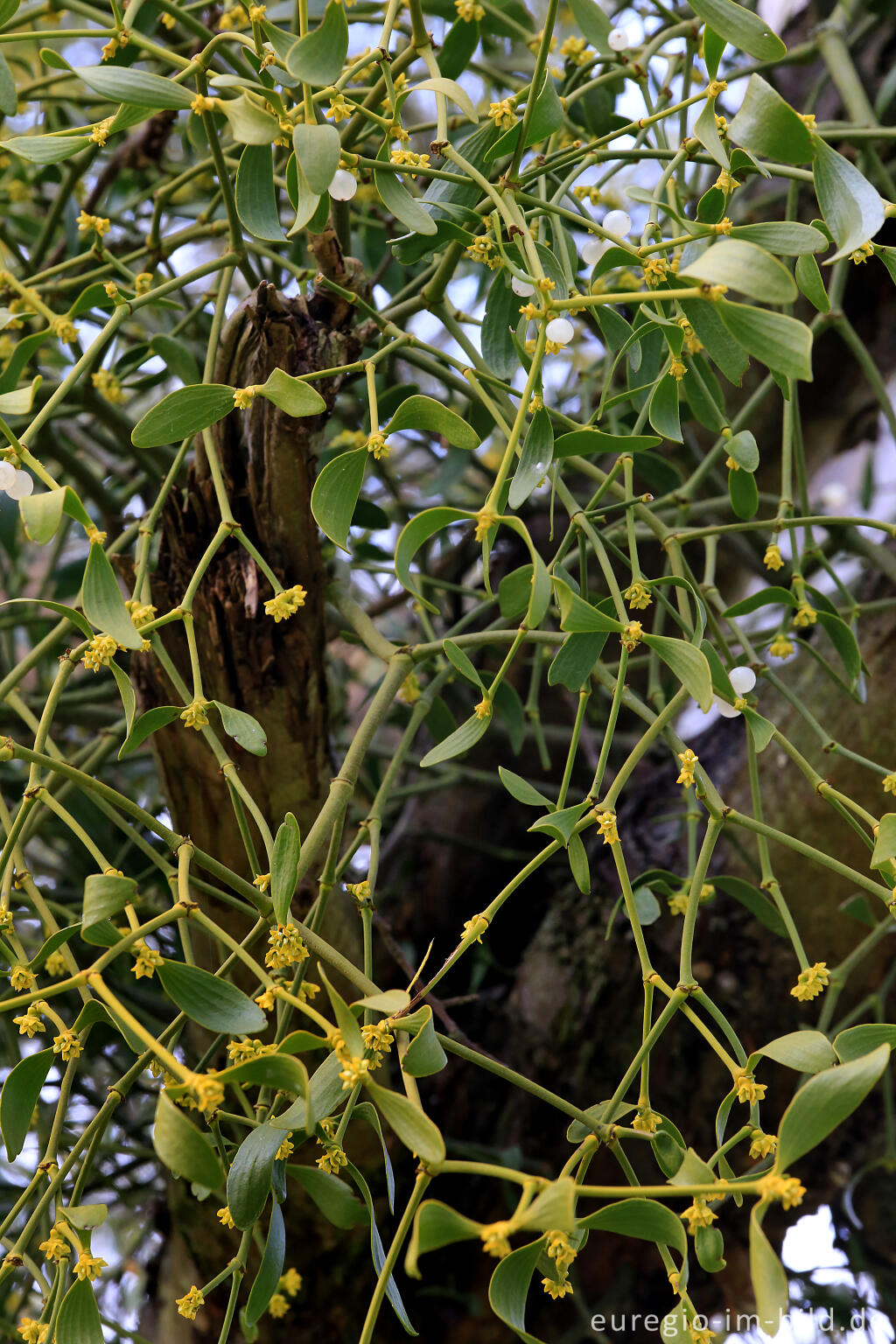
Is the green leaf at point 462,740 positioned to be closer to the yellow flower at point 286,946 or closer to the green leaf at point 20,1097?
the yellow flower at point 286,946

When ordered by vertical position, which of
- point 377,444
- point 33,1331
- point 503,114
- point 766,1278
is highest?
point 503,114

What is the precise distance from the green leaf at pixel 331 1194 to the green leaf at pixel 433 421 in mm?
287

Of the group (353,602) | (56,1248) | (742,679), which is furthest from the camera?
(353,602)

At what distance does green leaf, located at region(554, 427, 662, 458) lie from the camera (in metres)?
0.43

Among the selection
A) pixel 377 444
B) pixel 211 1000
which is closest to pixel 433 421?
pixel 377 444

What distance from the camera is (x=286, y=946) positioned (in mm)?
419

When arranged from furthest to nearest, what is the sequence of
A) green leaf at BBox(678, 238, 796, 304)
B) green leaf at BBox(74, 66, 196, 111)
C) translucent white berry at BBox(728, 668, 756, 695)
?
translucent white berry at BBox(728, 668, 756, 695)
green leaf at BBox(74, 66, 196, 111)
green leaf at BBox(678, 238, 796, 304)

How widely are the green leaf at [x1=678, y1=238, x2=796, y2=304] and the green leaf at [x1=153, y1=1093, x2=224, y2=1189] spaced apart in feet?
0.90

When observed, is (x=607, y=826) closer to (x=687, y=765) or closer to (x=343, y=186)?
(x=687, y=765)

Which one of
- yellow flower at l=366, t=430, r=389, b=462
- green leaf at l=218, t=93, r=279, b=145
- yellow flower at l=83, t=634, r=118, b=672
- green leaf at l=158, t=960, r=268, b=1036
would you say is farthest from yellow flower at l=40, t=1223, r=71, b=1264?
green leaf at l=218, t=93, r=279, b=145

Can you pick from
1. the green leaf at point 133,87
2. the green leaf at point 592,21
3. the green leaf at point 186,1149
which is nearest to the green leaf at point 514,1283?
the green leaf at point 186,1149

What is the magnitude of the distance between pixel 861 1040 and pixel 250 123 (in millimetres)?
410

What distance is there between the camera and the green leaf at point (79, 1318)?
38 cm

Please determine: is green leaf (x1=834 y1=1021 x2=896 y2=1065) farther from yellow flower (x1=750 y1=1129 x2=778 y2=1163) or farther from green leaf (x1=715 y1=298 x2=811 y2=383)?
green leaf (x1=715 y1=298 x2=811 y2=383)
